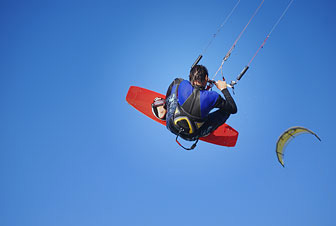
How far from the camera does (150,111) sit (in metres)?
6.75

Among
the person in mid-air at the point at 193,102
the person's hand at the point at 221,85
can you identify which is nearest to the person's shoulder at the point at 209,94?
the person in mid-air at the point at 193,102

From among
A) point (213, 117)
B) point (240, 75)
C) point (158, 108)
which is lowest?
point (158, 108)

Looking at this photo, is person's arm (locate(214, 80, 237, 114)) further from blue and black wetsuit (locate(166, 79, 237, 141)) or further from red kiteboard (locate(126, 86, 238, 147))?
red kiteboard (locate(126, 86, 238, 147))

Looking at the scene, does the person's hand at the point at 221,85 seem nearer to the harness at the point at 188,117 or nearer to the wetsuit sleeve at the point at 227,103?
the wetsuit sleeve at the point at 227,103

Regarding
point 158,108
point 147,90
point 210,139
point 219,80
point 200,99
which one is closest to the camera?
point 200,99

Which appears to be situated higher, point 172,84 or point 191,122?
point 172,84

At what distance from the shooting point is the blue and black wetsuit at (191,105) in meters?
4.08

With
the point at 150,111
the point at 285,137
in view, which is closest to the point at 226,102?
the point at 285,137

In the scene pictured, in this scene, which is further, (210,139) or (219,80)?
(210,139)

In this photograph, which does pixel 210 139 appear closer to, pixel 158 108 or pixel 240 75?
pixel 158 108

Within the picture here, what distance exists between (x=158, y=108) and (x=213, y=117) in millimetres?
934

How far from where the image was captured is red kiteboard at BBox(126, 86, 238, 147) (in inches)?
262

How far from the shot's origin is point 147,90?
709 centimetres

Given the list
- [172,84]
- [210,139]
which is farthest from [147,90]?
[172,84]
